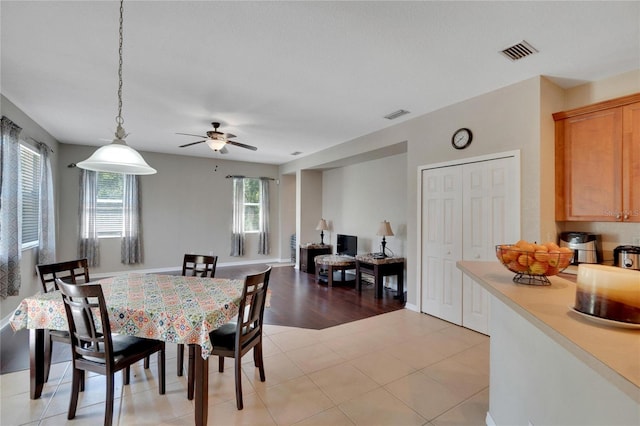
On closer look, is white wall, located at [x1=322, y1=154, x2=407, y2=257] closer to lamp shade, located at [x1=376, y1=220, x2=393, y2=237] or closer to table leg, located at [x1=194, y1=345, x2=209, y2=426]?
lamp shade, located at [x1=376, y1=220, x2=393, y2=237]

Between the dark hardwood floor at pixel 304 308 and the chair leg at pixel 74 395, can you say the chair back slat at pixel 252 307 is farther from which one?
the dark hardwood floor at pixel 304 308

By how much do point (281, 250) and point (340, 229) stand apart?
2047 mm

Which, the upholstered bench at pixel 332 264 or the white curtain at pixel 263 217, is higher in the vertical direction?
the white curtain at pixel 263 217

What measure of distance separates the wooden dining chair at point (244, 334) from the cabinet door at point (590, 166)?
9.82ft

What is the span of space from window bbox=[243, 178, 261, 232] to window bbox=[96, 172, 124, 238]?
8.85 feet

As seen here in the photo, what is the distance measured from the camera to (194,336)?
1775 millimetres

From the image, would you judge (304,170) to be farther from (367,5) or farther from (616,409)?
(616,409)

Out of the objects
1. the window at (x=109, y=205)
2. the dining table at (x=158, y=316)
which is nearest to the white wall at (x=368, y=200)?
the dining table at (x=158, y=316)

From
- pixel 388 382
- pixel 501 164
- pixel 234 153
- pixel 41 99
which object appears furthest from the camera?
pixel 234 153

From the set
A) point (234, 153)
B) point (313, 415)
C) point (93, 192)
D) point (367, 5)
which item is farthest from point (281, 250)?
point (367, 5)

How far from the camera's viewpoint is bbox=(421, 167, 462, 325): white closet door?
3609mm

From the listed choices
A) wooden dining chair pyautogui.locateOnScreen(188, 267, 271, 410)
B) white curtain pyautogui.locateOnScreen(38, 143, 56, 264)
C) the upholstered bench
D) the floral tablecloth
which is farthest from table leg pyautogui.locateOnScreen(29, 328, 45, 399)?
the upholstered bench

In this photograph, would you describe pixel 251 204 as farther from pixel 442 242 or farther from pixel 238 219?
pixel 442 242

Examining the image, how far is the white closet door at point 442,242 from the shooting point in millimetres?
3609
